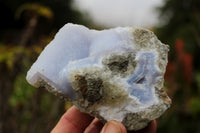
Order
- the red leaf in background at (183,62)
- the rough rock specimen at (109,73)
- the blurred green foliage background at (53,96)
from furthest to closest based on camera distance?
the red leaf in background at (183,62), the blurred green foliage background at (53,96), the rough rock specimen at (109,73)

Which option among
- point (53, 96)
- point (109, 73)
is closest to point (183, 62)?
point (53, 96)

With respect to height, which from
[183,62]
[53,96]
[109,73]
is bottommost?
[53,96]

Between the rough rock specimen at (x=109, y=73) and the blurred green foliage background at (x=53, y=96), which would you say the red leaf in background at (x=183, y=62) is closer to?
the blurred green foliage background at (x=53, y=96)

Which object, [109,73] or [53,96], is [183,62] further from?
[109,73]

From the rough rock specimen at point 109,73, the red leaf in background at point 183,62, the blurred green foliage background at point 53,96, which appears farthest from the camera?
the red leaf in background at point 183,62

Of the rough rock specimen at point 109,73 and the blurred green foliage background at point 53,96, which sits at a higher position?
the rough rock specimen at point 109,73

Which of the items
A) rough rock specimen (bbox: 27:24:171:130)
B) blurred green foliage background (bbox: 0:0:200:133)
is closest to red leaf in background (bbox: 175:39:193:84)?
blurred green foliage background (bbox: 0:0:200:133)

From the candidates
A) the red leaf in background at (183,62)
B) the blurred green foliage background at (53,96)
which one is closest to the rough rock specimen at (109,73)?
the blurred green foliage background at (53,96)

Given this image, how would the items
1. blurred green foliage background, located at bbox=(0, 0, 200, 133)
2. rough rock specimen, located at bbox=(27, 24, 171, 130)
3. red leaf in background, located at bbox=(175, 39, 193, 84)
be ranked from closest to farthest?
rough rock specimen, located at bbox=(27, 24, 171, 130) → blurred green foliage background, located at bbox=(0, 0, 200, 133) → red leaf in background, located at bbox=(175, 39, 193, 84)

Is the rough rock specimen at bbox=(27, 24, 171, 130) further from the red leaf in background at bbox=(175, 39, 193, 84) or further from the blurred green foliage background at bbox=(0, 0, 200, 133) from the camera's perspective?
the red leaf in background at bbox=(175, 39, 193, 84)
